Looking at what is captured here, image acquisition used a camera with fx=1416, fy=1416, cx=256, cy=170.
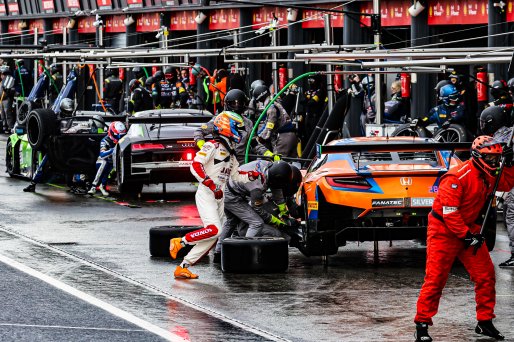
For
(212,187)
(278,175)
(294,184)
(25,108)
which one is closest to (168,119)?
(25,108)

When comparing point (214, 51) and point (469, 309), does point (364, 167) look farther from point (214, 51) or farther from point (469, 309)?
point (214, 51)

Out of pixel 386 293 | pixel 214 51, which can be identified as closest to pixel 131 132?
pixel 214 51

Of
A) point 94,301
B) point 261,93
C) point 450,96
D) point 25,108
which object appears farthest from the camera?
point 25,108

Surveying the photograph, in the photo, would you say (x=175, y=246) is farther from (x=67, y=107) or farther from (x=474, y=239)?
(x=67, y=107)

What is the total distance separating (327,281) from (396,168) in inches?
56.2

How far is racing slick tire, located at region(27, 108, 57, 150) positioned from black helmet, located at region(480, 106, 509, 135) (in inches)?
375

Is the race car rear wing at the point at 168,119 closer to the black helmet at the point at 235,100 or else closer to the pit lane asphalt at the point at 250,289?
the pit lane asphalt at the point at 250,289

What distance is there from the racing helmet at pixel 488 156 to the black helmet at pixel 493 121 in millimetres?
6446

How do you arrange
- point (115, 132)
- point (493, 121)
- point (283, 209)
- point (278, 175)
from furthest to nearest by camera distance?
point (115, 132), point (493, 121), point (283, 209), point (278, 175)

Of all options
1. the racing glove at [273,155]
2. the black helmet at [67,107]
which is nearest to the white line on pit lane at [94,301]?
the racing glove at [273,155]

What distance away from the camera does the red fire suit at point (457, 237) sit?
1061cm

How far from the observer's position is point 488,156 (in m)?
10.8

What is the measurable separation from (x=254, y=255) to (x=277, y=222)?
95cm

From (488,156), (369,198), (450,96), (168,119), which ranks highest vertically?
(488,156)
